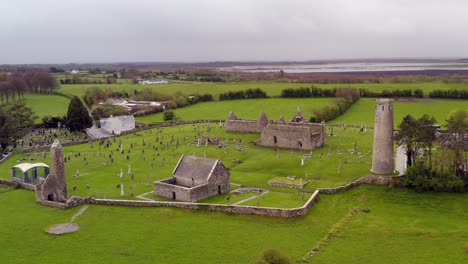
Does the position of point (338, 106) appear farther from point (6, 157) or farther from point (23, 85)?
point (23, 85)

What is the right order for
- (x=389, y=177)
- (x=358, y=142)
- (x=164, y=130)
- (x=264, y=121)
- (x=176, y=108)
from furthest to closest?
(x=176, y=108) → (x=164, y=130) → (x=264, y=121) → (x=358, y=142) → (x=389, y=177)

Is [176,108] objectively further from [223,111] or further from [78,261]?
[78,261]

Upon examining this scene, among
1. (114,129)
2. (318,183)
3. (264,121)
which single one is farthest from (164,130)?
(318,183)

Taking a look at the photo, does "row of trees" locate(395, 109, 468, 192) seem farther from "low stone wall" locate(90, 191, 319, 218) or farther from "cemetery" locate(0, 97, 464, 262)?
"low stone wall" locate(90, 191, 319, 218)

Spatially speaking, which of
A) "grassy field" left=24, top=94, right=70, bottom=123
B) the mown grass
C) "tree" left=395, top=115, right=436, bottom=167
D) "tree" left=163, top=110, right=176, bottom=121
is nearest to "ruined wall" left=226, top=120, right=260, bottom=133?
"tree" left=163, top=110, right=176, bottom=121

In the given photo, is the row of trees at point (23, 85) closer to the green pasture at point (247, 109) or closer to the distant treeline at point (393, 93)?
the green pasture at point (247, 109)

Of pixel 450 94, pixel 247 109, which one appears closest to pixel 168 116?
pixel 247 109

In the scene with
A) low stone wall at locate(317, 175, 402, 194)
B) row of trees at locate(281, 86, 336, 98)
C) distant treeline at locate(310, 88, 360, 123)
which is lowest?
low stone wall at locate(317, 175, 402, 194)
